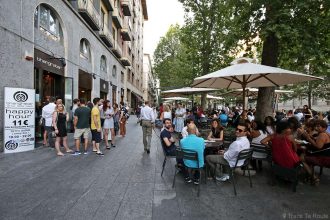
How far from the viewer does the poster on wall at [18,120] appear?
8492 mm

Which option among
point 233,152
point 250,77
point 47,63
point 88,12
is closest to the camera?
point 233,152

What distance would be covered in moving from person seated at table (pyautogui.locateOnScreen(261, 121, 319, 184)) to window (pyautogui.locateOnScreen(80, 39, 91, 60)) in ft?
44.2

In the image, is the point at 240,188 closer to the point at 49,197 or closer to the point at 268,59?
the point at 49,197

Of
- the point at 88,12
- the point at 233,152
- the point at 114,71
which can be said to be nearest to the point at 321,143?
the point at 233,152

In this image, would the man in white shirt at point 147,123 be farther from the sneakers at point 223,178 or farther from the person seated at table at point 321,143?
the person seated at table at point 321,143

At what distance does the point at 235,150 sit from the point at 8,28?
7690 mm

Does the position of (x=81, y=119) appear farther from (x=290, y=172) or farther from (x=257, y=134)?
(x=290, y=172)

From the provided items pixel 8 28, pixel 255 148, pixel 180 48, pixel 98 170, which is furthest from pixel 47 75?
pixel 180 48

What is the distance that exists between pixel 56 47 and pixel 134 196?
9.87 metres

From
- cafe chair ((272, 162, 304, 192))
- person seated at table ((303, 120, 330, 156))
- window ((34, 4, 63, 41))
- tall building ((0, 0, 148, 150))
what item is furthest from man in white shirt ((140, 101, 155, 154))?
window ((34, 4, 63, 41))

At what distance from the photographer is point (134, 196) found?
16.2ft

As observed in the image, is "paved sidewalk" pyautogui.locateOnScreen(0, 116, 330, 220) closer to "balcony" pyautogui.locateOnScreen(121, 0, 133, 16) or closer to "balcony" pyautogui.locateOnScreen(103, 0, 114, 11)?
"balcony" pyautogui.locateOnScreen(103, 0, 114, 11)

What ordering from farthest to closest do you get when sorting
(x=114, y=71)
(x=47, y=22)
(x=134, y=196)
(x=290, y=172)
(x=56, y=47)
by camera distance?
1. (x=114, y=71)
2. (x=56, y=47)
3. (x=47, y=22)
4. (x=290, y=172)
5. (x=134, y=196)

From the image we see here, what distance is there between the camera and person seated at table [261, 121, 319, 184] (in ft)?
17.5
